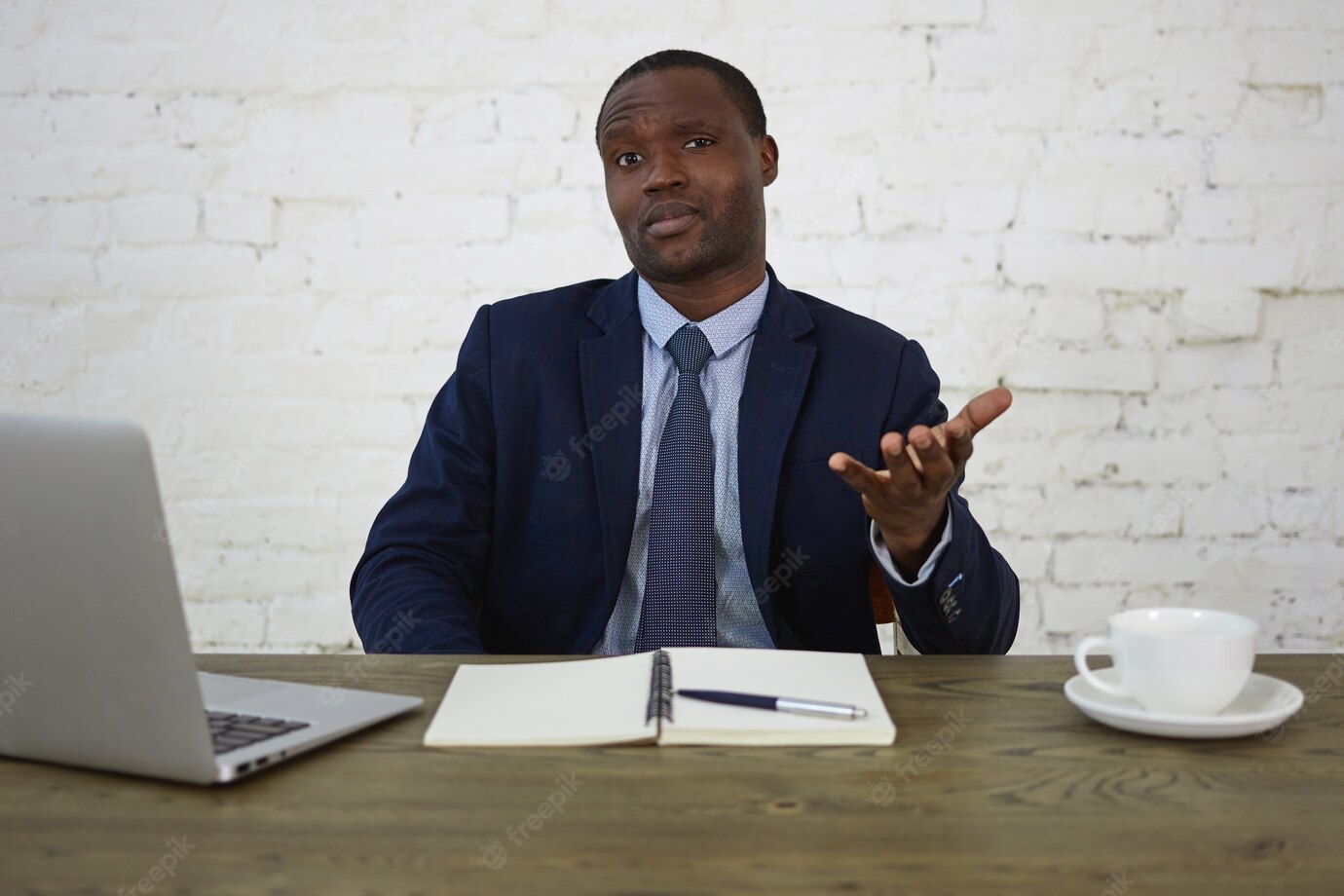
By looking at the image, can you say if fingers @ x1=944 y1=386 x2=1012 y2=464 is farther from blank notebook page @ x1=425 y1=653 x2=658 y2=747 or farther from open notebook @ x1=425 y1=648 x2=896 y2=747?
blank notebook page @ x1=425 y1=653 x2=658 y2=747

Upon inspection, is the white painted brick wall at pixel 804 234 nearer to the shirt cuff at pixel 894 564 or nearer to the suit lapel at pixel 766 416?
the suit lapel at pixel 766 416

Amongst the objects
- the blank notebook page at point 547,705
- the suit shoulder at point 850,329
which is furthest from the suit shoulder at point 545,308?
the blank notebook page at point 547,705

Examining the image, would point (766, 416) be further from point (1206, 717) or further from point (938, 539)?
point (1206, 717)

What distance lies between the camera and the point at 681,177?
5.09 ft

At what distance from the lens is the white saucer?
0.83m

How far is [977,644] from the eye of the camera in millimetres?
1296

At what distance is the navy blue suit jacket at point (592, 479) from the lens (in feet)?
4.69

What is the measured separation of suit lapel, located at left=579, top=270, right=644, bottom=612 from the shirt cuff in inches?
12.4

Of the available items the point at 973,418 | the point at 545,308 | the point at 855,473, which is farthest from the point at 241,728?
the point at 545,308

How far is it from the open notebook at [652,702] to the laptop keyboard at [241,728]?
0.10 m

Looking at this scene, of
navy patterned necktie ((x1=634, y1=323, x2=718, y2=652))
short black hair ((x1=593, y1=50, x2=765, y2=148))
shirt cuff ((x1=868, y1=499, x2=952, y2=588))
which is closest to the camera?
shirt cuff ((x1=868, y1=499, x2=952, y2=588))

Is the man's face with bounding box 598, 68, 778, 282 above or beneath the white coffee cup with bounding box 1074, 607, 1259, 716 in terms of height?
above

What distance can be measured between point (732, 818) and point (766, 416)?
31.7 inches

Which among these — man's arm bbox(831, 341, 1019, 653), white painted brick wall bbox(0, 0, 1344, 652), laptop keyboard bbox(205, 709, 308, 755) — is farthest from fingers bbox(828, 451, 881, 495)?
white painted brick wall bbox(0, 0, 1344, 652)
